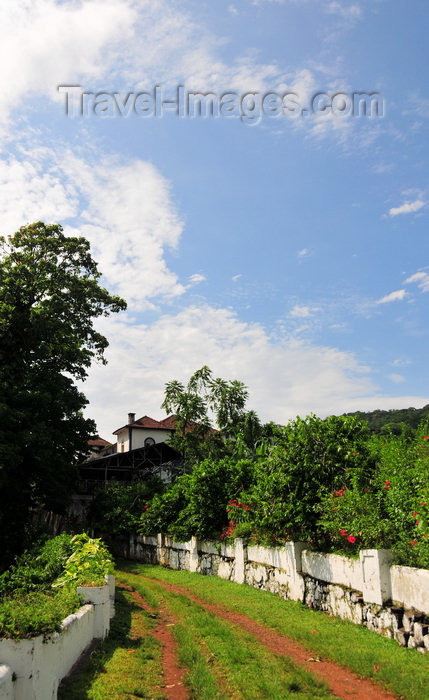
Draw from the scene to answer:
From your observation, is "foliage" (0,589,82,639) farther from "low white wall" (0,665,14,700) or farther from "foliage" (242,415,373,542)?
"foliage" (242,415,373,542)

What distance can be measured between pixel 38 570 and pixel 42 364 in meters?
15.2

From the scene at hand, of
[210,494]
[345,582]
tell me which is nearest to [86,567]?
[345,582]

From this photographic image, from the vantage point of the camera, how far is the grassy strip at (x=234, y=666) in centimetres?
641

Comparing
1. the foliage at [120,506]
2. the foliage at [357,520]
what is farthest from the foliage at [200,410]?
the foliage at [357,520]

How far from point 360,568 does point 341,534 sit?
110 centimetres

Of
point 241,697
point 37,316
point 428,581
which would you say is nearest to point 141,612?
point 241,697

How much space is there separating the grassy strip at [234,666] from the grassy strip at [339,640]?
807mm

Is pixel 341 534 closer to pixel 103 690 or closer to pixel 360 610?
pixel 360 610

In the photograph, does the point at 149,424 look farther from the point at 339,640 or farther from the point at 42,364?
the point at 339,640

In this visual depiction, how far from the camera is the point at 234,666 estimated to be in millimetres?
7332

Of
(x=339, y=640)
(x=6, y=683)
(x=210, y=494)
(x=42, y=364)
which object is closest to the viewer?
(x=6, y=683)

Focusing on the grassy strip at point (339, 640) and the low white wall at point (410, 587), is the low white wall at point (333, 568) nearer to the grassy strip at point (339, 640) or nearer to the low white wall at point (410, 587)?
the grassy strip at point (339, 640)

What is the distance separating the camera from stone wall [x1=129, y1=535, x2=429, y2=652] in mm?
8000

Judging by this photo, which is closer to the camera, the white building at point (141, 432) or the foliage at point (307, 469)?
the foliage at point (307, 469)
